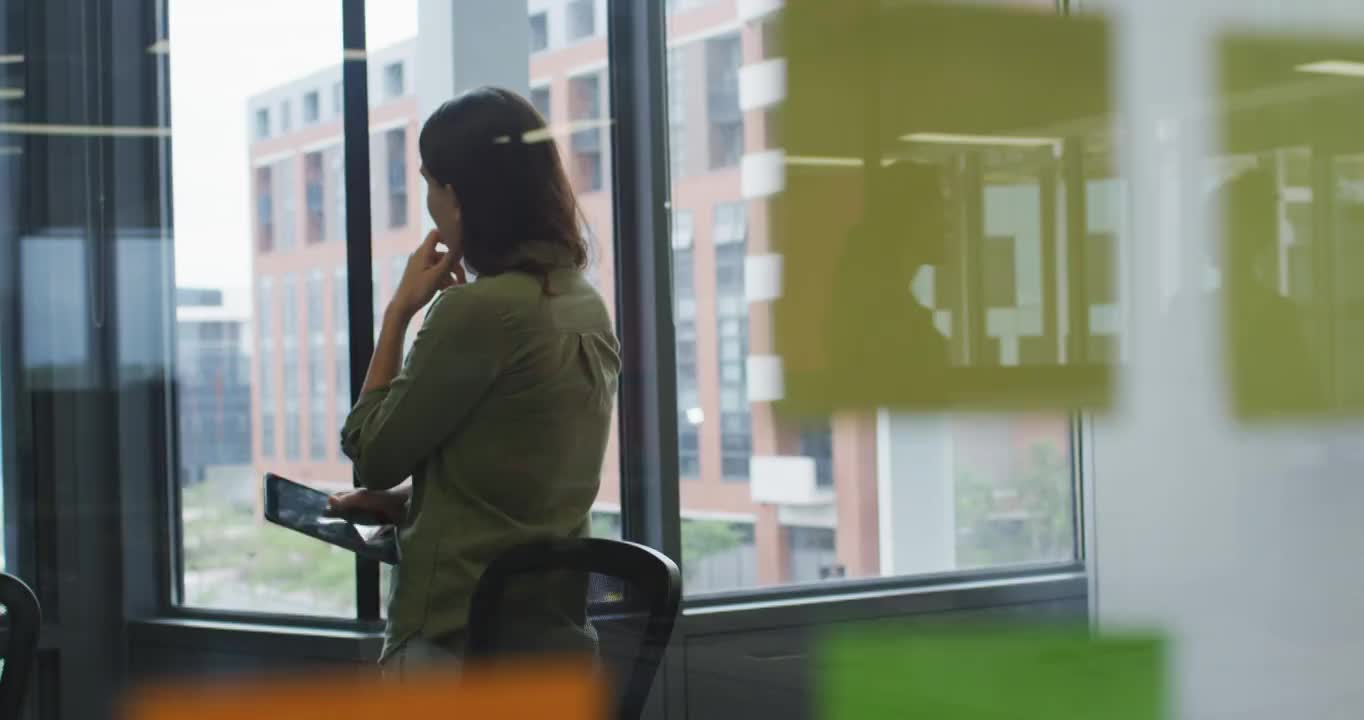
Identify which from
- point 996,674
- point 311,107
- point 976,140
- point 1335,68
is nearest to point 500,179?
point 311,107

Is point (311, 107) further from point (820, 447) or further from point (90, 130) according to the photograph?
point (820, 447)

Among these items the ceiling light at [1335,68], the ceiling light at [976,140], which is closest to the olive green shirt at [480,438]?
the ceiling light at [976,140]

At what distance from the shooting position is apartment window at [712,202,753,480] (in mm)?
1482

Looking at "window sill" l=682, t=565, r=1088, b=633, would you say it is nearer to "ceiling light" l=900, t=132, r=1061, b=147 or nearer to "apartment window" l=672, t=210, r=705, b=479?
"apartment window" l=672, t=210, r=705, b=479

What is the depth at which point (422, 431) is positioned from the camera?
126 cm

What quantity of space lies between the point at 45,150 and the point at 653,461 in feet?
2.85

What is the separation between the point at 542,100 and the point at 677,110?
213 mm

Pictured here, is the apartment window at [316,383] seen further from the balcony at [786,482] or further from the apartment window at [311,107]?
the balcony at [786,482]

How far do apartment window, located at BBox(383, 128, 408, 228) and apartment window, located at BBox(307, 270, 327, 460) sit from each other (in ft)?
0.37

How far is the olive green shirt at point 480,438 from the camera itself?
1.28 metres

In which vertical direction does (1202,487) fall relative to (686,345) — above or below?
below

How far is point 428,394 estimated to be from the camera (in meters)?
1.27

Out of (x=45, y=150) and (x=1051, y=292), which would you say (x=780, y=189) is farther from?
(x=45, y=150)

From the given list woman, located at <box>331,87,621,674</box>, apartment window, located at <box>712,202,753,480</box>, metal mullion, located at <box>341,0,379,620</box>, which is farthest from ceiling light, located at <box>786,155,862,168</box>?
metal mullion, located at <box>341,0,379,620</box>
